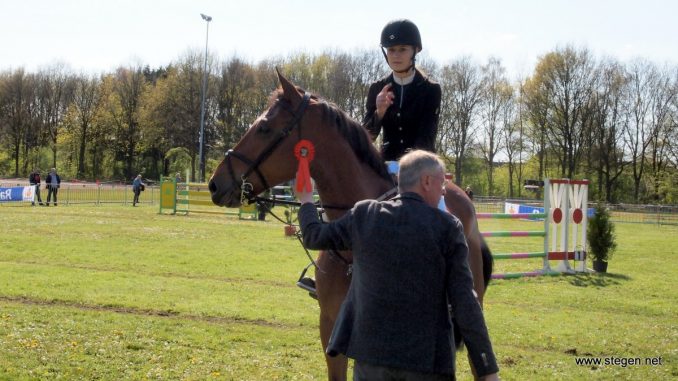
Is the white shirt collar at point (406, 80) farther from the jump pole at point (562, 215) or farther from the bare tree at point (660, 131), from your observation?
the bare tree at point (660, 131)

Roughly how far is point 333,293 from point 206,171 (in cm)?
5768

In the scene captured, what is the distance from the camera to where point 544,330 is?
8.73 m

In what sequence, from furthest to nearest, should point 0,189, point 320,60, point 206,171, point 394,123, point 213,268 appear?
point 206,171 < point 320,60 < point 0,189 < point 213,268 < point 394,123

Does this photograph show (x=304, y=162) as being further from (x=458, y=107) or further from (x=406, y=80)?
(x=458, y=107)

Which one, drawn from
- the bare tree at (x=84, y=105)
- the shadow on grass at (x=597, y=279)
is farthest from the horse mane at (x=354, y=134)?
the bare tree at (x=84, y=105)

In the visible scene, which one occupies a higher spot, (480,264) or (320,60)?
(320,60)

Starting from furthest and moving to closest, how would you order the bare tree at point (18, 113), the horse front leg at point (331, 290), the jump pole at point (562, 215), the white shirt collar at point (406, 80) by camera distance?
the bare tree at point (18, 113)
the jump pole at point (562, 215)
the white shirt collar at point (406, 80)
the horse front leg at point (331, 290)

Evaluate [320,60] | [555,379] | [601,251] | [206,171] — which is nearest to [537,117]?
[320,60]

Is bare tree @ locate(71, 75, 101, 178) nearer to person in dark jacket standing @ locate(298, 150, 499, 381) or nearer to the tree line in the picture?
the tree line

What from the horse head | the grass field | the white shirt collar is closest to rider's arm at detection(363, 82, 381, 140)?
the white shirt collar

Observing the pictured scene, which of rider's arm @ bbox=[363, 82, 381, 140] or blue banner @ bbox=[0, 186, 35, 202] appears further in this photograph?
blue banner @ bbox=[0, 186, 35, 202]

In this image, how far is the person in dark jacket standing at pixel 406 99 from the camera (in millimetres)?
4484

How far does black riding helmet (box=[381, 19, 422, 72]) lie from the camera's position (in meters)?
4.46

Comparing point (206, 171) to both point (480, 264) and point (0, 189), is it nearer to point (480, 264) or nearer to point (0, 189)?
point (0, 189)
